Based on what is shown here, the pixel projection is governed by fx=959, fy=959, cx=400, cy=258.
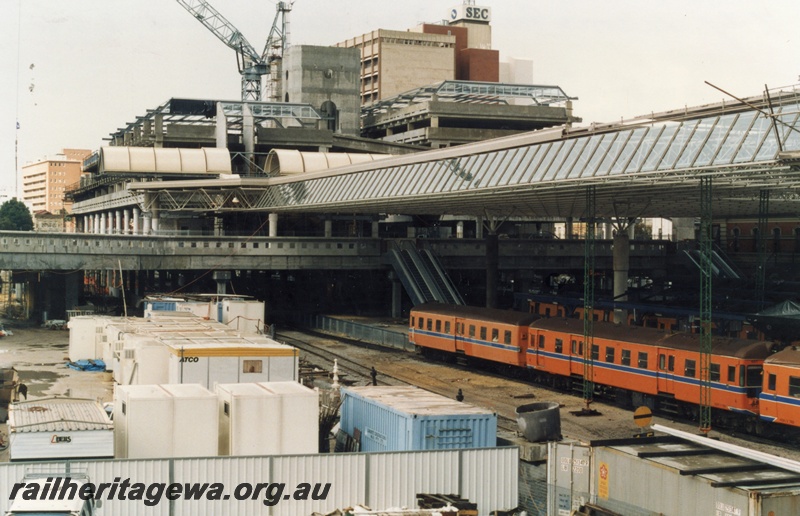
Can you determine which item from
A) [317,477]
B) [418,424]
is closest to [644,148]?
[418,424]

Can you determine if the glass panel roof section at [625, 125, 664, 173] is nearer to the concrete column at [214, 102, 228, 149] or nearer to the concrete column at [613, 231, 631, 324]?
the concrete column at [613, 231, 631, 324]

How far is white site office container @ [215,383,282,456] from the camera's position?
24047mm

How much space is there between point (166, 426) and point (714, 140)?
21.9 metres

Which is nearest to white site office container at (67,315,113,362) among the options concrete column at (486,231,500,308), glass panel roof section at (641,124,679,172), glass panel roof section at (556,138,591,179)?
glass panel roof section at (556,138,591,179)

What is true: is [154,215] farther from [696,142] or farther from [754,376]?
[754,376]

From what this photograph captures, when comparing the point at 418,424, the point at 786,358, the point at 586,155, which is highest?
the point at 586,155

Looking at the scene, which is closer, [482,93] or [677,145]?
[677,145]

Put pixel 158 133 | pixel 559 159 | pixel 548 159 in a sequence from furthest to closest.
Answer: pixel 158 133 < pixel 548 159 < pixel 559 159

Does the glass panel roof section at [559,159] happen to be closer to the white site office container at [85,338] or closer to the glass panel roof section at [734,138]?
the glass panel roof section at [734,138]

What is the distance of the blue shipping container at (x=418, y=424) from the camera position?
24891mm

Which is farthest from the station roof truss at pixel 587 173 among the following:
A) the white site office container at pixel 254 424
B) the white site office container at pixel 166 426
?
the white site office container at pixel 166 426

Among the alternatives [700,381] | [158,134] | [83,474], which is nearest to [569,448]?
[83,474]

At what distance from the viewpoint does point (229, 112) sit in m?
92.9

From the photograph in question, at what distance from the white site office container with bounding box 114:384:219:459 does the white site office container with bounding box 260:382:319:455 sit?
1.73m
